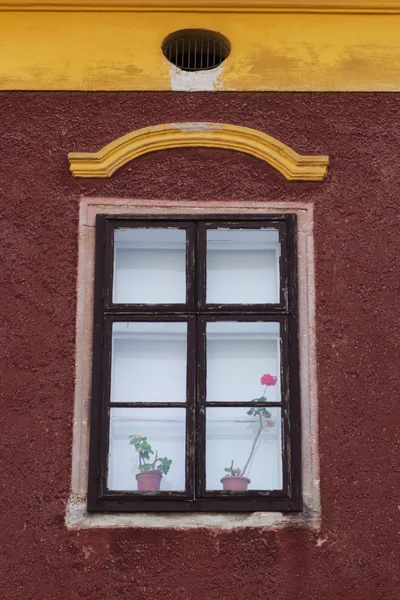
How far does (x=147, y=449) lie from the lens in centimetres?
639

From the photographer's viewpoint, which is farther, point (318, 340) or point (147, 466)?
point (318, 340)

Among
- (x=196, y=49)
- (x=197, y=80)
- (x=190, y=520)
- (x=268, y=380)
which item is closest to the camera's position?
(x=190, y=520)

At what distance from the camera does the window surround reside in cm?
616

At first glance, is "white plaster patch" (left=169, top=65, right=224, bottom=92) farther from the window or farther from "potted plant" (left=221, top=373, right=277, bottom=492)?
"potted plant" (left=221, top=373, right=277, bottom=492)

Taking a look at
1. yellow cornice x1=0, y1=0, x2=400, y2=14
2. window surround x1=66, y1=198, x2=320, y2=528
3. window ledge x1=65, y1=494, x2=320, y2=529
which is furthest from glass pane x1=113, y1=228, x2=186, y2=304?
yellow cornice x1=0, y1=0, x2=400, y2=14

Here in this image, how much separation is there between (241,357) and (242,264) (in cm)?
48

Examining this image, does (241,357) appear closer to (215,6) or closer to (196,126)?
(196,126)

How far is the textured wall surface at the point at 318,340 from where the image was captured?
20.0ft

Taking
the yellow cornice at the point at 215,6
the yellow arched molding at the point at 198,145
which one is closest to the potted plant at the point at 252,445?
the yellow arched molding at the point at 198,145

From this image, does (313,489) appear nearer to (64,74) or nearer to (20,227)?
(20,227)

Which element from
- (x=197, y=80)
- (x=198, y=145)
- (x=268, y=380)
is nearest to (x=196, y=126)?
(x=198, y=145)

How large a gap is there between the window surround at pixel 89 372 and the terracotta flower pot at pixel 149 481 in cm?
14

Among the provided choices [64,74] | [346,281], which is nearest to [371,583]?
[346,281]

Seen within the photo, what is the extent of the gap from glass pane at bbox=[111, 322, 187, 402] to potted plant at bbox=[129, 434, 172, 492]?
0.75 ft
